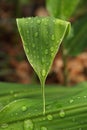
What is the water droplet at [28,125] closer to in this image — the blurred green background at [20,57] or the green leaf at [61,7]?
the green leaf at [61,7]

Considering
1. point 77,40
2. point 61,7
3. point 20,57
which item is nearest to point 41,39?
point 61,7

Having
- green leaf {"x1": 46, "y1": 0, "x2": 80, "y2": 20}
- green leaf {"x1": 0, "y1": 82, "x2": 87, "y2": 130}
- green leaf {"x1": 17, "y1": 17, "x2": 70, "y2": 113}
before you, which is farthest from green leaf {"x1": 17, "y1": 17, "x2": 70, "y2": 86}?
green leaf {"x1": 46, "y1": 0, "x2": 80, "y2": 20}

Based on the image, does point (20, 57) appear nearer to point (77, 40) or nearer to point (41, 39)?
point (77, 40)

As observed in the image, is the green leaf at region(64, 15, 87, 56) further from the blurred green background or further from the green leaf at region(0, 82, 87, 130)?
the green leaf at region(0, 82, 87, 130)

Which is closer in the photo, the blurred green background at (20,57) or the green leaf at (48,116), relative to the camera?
the green leaf at (48,116)

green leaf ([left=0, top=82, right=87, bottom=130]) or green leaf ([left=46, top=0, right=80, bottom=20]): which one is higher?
green leaf ([left=46, top=0, right=80, bottom=20])

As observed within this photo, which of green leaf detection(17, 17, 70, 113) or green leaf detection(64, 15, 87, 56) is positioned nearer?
green leaf detection(17, 17, 70, 113)

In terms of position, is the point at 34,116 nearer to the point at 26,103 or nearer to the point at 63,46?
the point at 26,103

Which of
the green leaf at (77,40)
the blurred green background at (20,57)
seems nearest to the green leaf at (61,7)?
the green leaf at (77,40)
